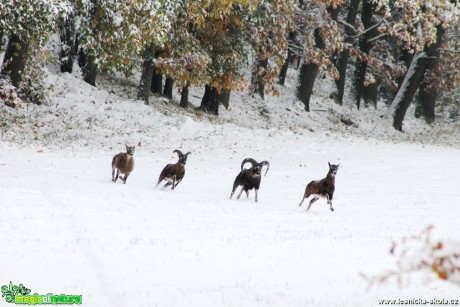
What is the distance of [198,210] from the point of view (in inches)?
458

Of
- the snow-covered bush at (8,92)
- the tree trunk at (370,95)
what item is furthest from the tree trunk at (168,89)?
the tree trunk at (370,95)

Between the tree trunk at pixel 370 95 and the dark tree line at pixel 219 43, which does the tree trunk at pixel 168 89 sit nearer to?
the dark tree line at pixel 219 43

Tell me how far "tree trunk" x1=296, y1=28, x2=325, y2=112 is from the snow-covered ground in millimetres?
4024

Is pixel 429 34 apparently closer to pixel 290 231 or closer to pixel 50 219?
pixel 290 231

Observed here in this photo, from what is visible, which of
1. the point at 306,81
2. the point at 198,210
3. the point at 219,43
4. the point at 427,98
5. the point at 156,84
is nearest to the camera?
the point at 198,210

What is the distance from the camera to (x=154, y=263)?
6.71m

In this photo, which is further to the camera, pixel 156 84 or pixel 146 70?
pixel 156 84

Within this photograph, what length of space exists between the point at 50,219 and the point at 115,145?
12735 mm

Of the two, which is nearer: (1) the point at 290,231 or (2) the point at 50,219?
(2) the point at 50,219

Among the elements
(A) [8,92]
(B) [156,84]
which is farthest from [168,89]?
(A) [8,92]

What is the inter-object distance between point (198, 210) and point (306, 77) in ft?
76.5

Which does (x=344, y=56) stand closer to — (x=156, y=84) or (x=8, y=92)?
(x=156, y=84)

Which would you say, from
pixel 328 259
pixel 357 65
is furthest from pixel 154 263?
pixel 357 65

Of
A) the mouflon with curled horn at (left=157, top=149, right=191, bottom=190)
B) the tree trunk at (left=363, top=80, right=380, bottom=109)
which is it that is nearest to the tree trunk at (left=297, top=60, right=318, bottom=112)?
the tree trunk at (left=363, top=80, right=380, bottom=109)
